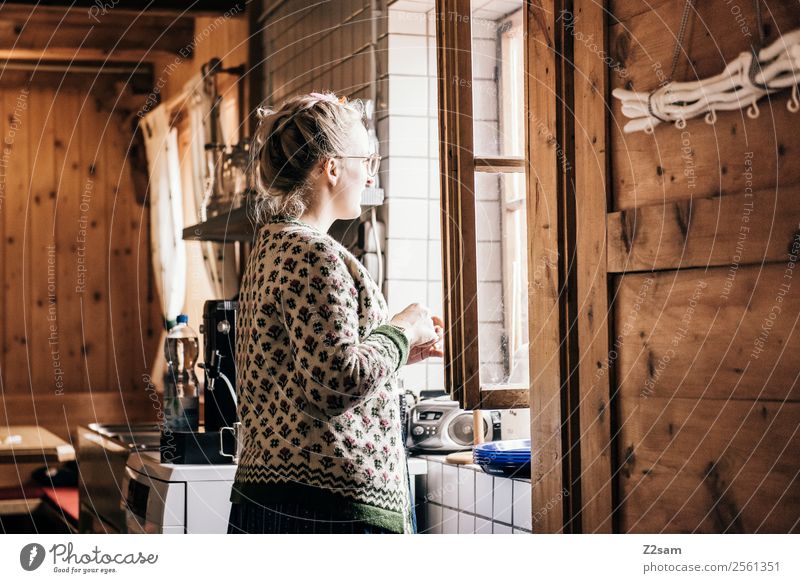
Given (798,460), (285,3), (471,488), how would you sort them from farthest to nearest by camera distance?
(285,3) < (471,488) < (798,460)

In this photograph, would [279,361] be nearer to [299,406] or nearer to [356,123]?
[299,406]

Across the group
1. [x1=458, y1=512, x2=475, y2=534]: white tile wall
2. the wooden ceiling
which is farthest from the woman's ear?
the wooden ceiling

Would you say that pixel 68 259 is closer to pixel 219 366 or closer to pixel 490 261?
pixel 219 366

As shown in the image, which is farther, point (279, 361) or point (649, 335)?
point (649, 335)

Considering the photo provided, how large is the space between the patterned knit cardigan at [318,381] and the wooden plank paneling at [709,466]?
1.07 ft

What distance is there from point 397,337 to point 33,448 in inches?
83.1

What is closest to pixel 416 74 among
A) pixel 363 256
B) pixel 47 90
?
pixel 363 256

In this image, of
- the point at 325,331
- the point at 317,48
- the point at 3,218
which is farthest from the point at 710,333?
the point at 3,218

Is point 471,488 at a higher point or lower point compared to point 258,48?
lower

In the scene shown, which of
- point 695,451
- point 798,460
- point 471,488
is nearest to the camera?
point 798,460

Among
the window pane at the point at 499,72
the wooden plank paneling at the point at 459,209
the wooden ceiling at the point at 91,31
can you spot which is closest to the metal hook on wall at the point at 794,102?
the wooden plank paneling at the point at 459,209

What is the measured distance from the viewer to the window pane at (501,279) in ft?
5.56

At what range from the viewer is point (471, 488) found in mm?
1737

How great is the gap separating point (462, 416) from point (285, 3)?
1.41 metres
